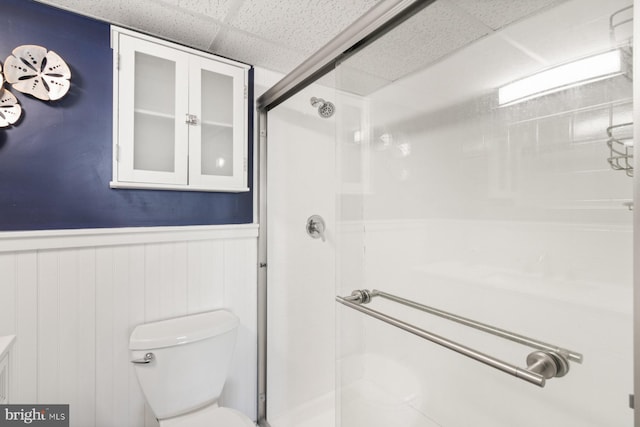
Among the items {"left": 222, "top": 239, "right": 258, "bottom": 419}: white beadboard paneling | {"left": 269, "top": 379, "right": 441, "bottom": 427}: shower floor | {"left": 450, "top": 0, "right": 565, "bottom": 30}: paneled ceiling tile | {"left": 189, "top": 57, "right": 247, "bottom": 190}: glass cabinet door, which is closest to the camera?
{"left": 450, "top": 0, "right": 565, "bottom": 30}: paneled ceiling tile

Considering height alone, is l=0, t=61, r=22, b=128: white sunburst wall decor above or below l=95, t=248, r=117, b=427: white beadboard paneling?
above

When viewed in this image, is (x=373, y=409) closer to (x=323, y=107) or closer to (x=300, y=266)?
(x=300, y=266)

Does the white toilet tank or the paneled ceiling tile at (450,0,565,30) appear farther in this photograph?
the white toilet tank

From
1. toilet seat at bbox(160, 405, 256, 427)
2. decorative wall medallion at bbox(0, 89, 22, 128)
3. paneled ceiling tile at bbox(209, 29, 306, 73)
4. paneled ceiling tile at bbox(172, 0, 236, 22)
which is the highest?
paneled ceiling tile at bbox(209, 29, 306, 73)

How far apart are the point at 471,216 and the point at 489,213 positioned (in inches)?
1.9

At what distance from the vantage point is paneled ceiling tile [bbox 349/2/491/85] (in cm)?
79

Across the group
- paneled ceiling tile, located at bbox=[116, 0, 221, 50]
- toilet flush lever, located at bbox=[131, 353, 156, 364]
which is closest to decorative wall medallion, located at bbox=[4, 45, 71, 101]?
paneled ceiling tile, located at bbox=[116, 0, 221, 50]

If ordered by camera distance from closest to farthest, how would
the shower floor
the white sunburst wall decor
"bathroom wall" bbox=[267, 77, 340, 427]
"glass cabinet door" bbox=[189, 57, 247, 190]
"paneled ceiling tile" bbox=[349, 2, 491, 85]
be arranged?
"paneled ceiling tile" bbox=[349, 2, 491, 85]
the shower floor
the white sunburst wall decor
"bathroom wall" bbox=[267, 77, 340, 427]
"glass cabinet door" bbox=[189, 57, 247, 190]

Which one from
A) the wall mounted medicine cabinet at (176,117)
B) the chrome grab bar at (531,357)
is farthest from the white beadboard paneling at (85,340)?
the chrome grab bar at (531,357)

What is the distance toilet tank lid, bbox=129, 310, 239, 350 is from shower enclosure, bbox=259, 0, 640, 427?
430mm

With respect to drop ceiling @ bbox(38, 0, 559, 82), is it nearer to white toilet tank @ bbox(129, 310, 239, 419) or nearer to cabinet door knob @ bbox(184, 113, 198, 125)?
cabinet door knob @ bbox(184, 113, 198, 125)

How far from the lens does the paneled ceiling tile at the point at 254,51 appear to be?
1.42 metres

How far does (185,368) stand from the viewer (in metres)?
1.25

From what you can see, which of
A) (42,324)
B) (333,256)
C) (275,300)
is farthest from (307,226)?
(42,324)
